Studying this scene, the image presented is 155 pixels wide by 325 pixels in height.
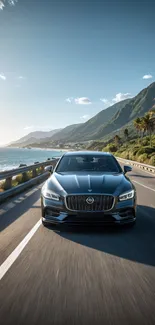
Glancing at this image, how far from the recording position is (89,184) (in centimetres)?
561

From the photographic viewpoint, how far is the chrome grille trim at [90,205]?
521 cm

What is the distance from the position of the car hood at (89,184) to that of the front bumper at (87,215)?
26cm

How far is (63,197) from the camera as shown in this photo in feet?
17.5

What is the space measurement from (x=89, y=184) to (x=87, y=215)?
69 centimetres

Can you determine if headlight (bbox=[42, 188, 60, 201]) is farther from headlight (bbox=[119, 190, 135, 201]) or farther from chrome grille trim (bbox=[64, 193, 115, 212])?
headlight (bbox=[119, 190, 135, 201])

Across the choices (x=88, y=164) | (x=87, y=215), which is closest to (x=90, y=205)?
(x=87, y=215)

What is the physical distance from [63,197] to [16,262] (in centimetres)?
157

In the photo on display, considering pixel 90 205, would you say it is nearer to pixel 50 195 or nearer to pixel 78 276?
pixel 50 195

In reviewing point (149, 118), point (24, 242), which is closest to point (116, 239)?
point (24, 242)

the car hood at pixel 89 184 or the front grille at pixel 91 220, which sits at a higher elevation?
the car hood at pixel 89 184

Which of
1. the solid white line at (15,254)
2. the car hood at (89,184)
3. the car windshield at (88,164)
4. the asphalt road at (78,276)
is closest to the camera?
the asphalt road at (78,276)

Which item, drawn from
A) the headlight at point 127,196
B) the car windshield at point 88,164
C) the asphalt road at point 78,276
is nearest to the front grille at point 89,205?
the headlight at point 127,196

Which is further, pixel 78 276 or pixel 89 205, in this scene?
pixel 89 205

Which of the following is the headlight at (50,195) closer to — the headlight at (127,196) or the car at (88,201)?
the car at (88,201)
